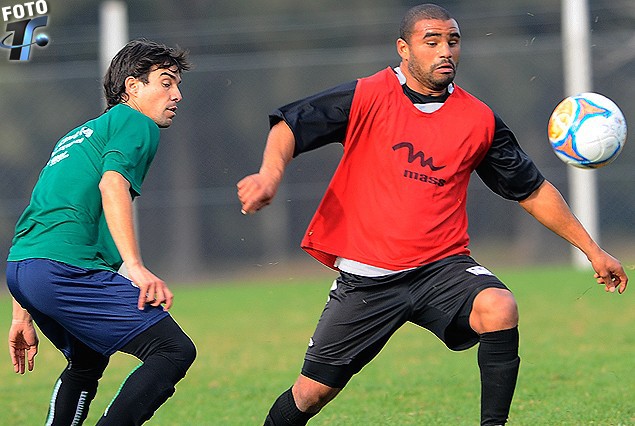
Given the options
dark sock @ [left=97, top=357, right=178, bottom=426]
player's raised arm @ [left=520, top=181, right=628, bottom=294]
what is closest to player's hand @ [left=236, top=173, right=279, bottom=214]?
dark sock @ [left=97, top=357, right=178, bottom=426]

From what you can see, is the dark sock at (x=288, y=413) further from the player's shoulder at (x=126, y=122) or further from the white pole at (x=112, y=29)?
the white pole at (x=112, y=29)

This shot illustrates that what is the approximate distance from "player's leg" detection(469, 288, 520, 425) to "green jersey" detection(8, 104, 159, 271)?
1483mm

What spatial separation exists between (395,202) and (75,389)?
5.16ft

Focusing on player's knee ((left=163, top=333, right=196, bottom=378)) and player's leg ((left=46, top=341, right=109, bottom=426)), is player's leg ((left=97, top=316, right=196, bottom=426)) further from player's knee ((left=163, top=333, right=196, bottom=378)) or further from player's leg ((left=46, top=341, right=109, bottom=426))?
player's leg ((left=46, top=341, right=109, bottom=426))

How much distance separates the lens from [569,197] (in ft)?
54.0

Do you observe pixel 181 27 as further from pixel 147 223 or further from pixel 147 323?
pixel 147 323

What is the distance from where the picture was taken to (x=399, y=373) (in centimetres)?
769

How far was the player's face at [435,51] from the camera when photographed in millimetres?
4691

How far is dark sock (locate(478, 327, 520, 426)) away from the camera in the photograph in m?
4.41

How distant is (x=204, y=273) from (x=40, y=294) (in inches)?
491

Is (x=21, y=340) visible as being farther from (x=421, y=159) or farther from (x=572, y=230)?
(x=572, y=230)

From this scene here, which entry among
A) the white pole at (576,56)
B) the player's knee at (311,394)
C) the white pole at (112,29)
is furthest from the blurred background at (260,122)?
the player's knee at (311,394)

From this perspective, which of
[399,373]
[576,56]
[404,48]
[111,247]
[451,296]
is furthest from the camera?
[576,56]

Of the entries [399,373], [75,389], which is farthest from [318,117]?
[399,373]
